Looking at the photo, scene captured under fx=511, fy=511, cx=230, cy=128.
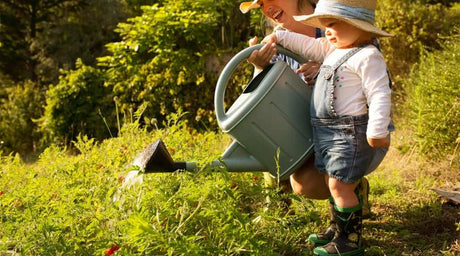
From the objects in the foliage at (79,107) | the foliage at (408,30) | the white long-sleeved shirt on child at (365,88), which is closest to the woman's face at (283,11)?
the white long-sleeved shirt on child at (365,88)

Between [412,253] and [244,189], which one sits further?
[244,189]

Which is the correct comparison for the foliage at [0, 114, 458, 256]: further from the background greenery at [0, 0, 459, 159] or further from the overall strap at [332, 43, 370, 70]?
the background greenery at [0, 0, 459, 159]

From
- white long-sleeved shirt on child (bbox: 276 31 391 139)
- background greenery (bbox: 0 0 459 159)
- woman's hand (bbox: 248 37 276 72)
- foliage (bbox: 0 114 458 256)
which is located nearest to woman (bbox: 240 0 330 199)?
woman's hand (bbox: 248 37 276 72)

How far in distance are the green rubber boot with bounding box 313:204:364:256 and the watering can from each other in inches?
11.2

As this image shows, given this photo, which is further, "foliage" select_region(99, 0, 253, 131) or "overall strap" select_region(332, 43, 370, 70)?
"foliage" select_region(99, 0, 253, 131)

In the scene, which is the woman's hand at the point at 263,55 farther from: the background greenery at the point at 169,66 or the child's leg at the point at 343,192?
the background greenery at the point at 169,66

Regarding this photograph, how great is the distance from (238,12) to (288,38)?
161 inches

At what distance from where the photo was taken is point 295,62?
98.7 inches

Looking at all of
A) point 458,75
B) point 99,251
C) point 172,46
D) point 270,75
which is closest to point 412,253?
point 270,75

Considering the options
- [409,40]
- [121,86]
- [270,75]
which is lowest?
[121,86]

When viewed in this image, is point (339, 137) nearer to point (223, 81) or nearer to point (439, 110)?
point (223, 81)

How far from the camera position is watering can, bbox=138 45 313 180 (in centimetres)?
204

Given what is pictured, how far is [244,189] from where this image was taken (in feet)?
9.39

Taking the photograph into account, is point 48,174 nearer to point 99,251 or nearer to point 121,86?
point 99,251
